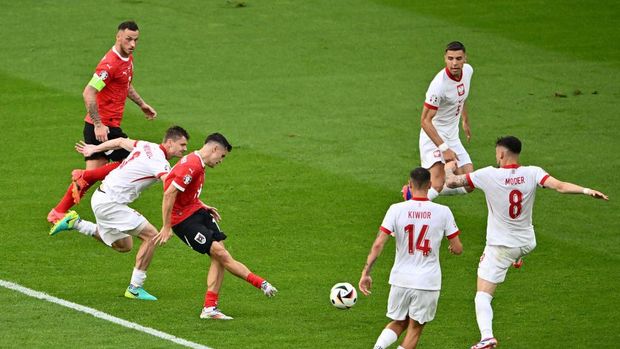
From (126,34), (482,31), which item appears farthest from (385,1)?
(126,34)

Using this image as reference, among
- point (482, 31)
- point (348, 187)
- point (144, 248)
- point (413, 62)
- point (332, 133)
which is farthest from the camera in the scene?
point (482, 31)

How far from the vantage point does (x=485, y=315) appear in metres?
13.4

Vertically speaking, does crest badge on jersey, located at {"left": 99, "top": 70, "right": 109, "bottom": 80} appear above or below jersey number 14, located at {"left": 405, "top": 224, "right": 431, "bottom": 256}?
above

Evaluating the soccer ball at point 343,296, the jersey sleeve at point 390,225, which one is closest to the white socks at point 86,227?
the soccer ball at point 343,296

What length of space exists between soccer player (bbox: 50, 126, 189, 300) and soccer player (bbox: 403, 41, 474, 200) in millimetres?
3668

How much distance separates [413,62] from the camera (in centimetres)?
2630

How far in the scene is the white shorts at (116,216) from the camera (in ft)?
49.8

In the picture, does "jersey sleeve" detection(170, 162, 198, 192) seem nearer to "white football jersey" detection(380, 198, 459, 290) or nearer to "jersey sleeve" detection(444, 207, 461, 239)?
"white football jersey" detection(380, 198, 459, 290)

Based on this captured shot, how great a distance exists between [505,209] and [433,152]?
393 centimetres

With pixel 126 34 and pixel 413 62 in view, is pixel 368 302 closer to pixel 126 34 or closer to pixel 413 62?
pixel 126 34

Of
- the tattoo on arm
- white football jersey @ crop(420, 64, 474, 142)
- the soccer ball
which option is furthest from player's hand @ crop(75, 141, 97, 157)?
white football jersey @ crop(420, 64, 474, 142)

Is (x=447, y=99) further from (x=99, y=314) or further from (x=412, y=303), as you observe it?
(x=99, y=314)

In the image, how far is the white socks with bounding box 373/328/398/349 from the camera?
1274cm

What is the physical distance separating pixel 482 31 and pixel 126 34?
43.8 feet
